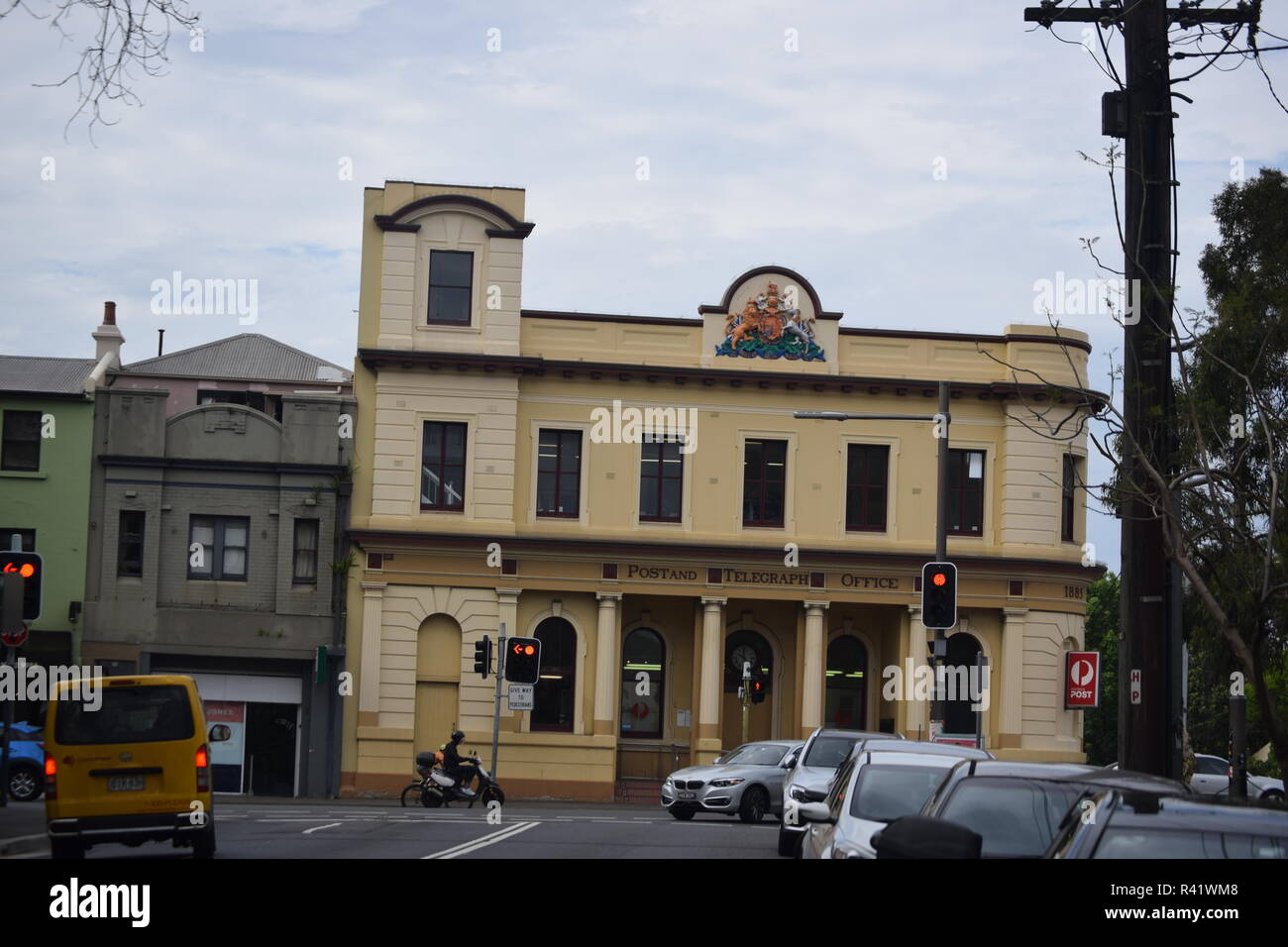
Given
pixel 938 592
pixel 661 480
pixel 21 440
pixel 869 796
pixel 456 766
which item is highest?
pixel 21 440

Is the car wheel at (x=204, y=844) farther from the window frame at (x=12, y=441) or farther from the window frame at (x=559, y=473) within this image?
the window frame at (x=12, y=441)

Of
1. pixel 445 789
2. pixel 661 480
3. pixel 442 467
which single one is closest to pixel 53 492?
pixel 442 467

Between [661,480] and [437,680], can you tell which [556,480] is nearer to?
[661,480]

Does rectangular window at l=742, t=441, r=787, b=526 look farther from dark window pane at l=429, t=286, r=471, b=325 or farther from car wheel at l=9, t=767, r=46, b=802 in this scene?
car wheel at l=9, t=767, r=46, b=802

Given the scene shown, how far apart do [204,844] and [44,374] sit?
2812 centimetres

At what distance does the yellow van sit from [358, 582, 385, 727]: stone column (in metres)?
23.3

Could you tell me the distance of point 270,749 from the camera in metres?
40.6

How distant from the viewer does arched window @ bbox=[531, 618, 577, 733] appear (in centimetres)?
4200

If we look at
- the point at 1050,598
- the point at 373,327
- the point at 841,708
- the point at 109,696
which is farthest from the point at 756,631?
the point at 109,696

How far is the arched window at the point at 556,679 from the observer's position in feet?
138

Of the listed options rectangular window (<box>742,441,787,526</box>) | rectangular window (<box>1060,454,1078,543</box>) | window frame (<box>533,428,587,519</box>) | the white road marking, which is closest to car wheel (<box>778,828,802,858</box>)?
the white road marking

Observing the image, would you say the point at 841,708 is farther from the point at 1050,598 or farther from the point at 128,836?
the point at 128,836

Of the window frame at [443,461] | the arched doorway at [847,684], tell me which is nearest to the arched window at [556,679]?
the window frame at [443,461]

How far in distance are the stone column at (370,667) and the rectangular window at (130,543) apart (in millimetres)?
5481
